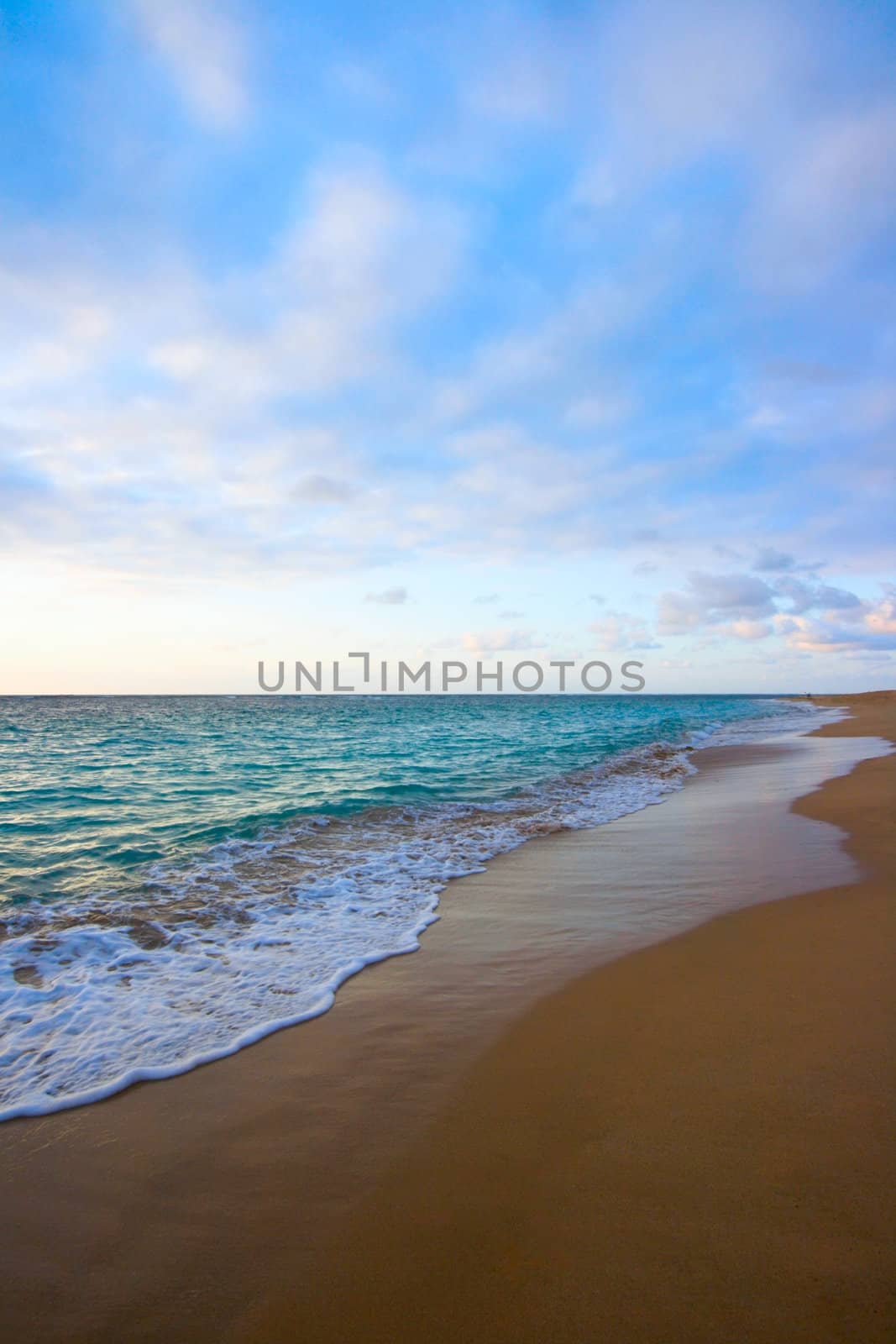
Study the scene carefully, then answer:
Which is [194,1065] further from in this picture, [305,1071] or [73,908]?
[73,908]

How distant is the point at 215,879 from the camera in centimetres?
837

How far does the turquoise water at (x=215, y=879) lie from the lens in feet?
15.0

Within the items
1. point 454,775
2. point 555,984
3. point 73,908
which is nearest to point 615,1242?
point 555,984

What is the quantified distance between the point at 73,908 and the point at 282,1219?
551 cm

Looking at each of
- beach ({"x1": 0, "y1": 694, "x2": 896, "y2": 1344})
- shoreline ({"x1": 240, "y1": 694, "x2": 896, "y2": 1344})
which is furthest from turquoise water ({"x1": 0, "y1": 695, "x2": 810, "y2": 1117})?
shoreline ({"x1": 240, "y1": 694, "x2": 896, "y2": 1344})

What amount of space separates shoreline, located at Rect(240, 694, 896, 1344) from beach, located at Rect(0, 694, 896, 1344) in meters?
0.01

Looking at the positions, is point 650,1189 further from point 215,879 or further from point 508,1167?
point 215,879

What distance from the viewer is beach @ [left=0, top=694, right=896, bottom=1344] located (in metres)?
2.35

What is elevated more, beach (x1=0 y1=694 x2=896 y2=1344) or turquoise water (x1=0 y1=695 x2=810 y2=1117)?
beach (x1=0 y1=694 x2=896 y2=1344)

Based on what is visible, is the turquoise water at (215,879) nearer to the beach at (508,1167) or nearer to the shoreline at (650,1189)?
the beach at (508,1167)

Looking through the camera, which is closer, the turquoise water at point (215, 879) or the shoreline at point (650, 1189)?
the shoreline at point (650, 1189)

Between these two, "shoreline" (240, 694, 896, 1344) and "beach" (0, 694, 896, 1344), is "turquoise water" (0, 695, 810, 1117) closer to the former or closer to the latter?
"beach" (0, 694, 896, 1344)

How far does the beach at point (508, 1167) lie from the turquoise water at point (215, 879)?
1.72ft

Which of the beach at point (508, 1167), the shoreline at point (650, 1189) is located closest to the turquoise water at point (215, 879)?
the beach at point (508, 1167)
